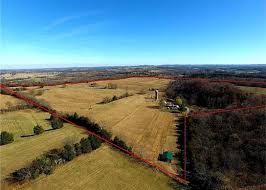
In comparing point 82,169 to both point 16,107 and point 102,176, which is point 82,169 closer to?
point 102,176

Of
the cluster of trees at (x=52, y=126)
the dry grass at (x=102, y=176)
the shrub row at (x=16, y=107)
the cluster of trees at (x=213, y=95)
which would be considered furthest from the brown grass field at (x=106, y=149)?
the cluster of trees at (x=213, y=95)

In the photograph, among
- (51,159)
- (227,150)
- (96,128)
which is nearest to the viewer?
(51,159)

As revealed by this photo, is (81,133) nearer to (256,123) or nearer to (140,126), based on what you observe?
(140,126)

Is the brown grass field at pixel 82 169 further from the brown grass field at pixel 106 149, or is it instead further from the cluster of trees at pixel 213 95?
the cluster of trees at pixel 213 95

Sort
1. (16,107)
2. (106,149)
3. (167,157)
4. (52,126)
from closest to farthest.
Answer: (167,157), (106,149), (52,126), (16,107)

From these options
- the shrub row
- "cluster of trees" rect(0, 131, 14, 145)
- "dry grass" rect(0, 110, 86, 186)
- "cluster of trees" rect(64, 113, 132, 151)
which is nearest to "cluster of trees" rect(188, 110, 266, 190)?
"cluster of trees" rect(64, 113, 132, 151)

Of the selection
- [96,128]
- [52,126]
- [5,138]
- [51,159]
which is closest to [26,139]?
[5,138]

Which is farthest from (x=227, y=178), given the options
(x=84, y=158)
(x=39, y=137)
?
(x=39, y=137)

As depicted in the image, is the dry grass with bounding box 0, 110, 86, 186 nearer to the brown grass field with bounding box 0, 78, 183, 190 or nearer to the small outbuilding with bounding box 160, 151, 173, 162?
the brown grass field with bounding box 0, 78, 183, 190
